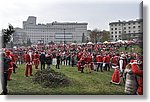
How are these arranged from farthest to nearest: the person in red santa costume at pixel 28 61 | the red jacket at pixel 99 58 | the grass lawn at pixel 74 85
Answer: the red jacket at pixel 99 58, the person in red santa costume at pixel 28 61, the grass lawn at pixel 74 85

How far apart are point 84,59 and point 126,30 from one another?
73cm

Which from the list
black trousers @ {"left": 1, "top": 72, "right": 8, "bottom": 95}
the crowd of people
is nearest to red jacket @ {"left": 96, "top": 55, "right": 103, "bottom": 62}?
the crowd of people

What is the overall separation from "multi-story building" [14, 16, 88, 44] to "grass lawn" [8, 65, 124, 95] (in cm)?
42

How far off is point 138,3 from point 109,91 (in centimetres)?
130

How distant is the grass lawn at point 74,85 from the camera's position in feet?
15.2

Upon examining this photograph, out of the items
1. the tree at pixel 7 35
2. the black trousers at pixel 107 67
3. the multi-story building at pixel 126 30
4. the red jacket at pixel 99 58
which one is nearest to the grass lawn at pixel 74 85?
the black trousers at pixel 107 67

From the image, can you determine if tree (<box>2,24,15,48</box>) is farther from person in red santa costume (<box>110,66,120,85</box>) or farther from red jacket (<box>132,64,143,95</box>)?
red jacket (<box>132,64,143,95</box>)

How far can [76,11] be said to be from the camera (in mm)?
4734

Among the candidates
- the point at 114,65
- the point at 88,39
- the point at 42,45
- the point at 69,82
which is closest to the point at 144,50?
the point at 114,65

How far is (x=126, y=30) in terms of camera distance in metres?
4.77

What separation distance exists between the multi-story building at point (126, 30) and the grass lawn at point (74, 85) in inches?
20.7

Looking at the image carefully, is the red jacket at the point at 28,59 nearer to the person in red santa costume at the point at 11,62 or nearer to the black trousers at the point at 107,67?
the person in red santa costume at the point at 11,62

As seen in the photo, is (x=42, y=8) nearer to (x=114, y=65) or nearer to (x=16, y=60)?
(x=16, y=60)

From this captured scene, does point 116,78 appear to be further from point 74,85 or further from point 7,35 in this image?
point 7,35
